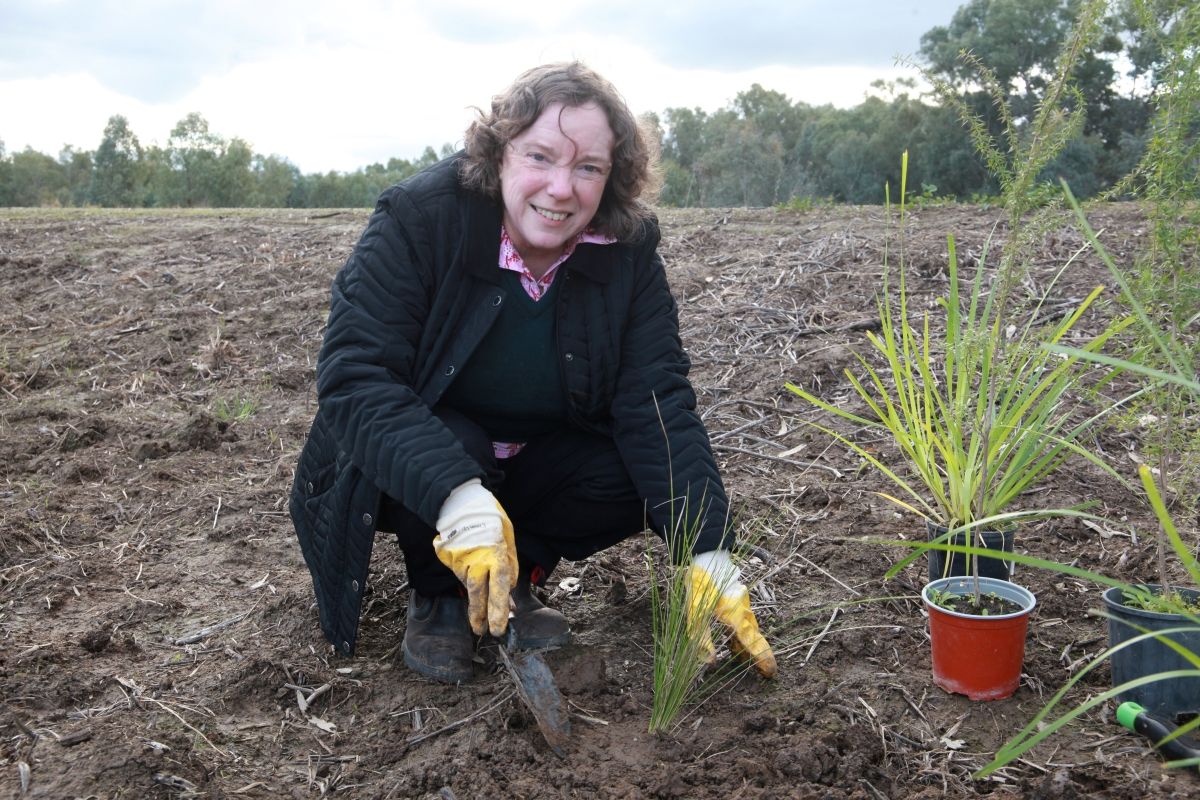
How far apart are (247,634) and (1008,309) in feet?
10.7

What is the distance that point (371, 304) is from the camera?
224 centimetres

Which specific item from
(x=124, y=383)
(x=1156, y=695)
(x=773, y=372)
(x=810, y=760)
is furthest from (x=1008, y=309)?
(x=124, y=383)

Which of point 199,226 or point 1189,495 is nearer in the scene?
point 1189,495

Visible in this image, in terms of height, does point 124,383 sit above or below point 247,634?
above

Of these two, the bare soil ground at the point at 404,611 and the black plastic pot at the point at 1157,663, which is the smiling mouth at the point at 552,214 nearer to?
the bare soil ground at the point at 404,611

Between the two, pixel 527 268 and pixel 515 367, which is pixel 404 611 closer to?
pixel 515 367

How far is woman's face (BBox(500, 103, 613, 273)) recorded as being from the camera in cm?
229

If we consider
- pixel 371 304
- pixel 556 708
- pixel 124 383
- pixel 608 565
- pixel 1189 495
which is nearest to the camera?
pixel 556 708

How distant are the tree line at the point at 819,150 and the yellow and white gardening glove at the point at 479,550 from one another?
113 cm

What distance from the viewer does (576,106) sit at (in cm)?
230

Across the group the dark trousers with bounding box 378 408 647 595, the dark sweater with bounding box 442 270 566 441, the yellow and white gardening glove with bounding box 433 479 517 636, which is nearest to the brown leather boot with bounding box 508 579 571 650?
the dark trousers with bounding box 378 408 647 595

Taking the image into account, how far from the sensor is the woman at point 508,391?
2.16 meters

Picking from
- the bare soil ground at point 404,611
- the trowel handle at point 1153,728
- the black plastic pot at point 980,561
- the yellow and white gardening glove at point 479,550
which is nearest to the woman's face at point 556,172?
the yellow and white gardening glove at point 479,550

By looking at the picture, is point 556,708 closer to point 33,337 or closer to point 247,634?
point 247,634
